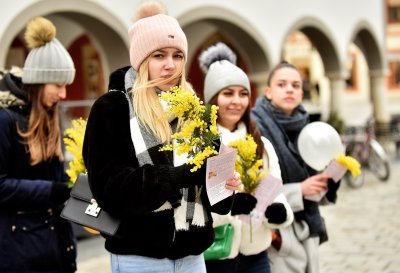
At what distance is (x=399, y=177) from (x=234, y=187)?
39.3 feet

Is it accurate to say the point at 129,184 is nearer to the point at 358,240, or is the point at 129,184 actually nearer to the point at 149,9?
the point at 149,9

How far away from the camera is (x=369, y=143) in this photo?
13.2 metres

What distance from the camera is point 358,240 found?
7.94 meters

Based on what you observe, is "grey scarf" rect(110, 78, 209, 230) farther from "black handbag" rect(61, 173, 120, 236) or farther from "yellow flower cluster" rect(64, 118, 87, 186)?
"yellow flower cluster" rect(64, 118, 87, 186)

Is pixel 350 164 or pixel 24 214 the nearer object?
pixel 24 214

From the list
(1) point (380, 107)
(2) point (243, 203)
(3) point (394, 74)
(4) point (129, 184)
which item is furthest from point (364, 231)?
(3) point (394, 74)

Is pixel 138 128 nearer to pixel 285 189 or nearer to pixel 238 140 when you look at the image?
pixel 238 140

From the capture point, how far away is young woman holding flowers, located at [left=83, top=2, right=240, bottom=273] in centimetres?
231

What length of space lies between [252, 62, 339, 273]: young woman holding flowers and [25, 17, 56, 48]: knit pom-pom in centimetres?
135

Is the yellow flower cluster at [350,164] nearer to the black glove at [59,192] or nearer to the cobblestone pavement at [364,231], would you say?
the black glove at [59,192]

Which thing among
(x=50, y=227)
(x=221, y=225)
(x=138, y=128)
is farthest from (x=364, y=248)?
(x=138, y=128)

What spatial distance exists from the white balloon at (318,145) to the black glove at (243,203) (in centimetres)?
71

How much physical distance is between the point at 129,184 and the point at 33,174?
126cm

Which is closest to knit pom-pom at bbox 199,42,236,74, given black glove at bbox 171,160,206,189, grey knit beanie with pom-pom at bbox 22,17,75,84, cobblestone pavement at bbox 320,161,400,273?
grey knit beanie with pom-pom at bbox 22,17,75,84
